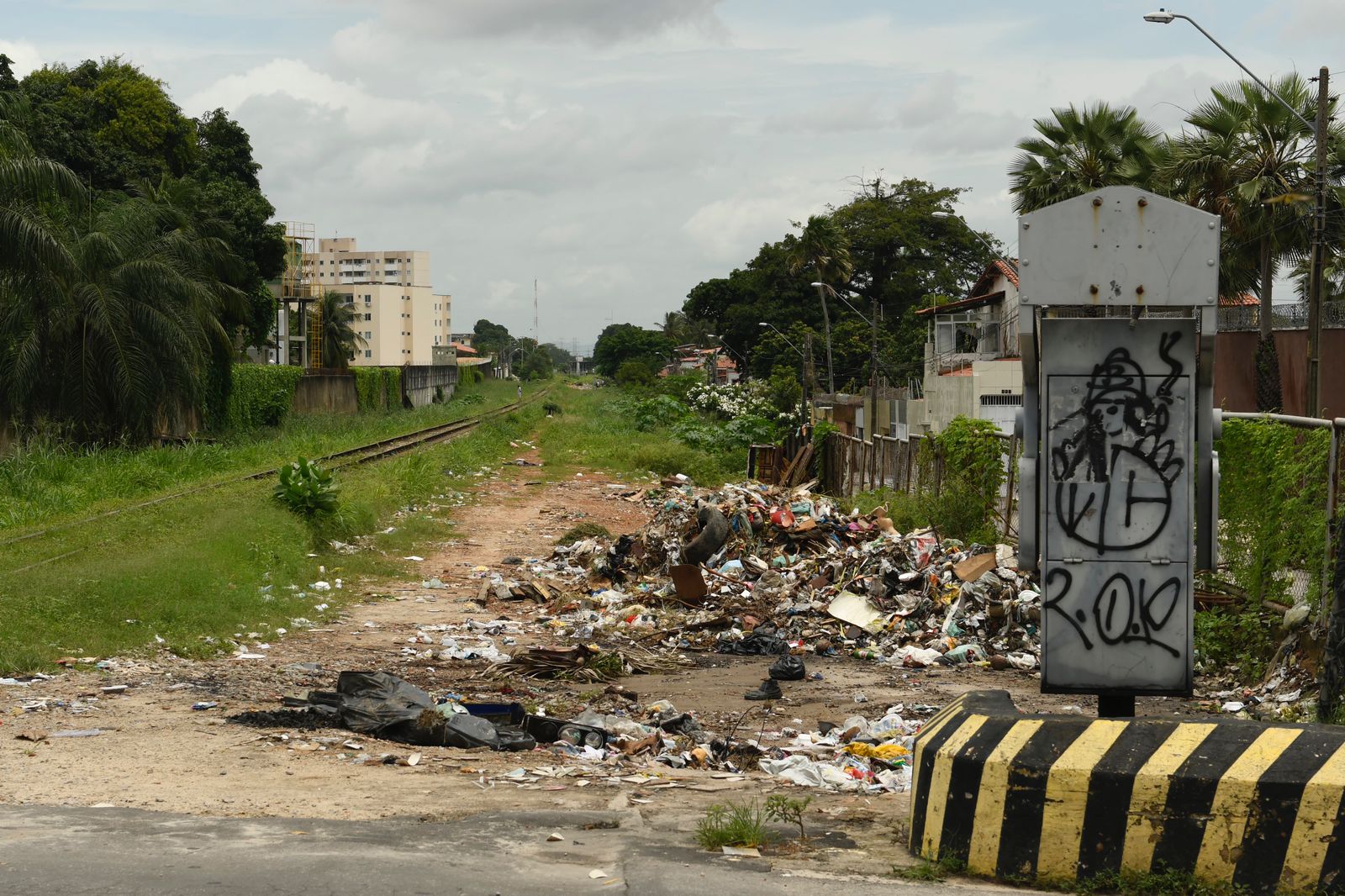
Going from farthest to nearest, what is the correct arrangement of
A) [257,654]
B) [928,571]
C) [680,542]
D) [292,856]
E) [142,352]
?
[142,352], [680,542], [928,571], [257,654], [292,856]

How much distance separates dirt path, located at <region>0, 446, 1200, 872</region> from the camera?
20.0 ft

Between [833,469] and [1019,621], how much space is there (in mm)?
15406

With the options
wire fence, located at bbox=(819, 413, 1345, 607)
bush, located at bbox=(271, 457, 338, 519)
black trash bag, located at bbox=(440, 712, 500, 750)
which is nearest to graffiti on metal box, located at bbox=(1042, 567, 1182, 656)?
wire fence, located at bbox=(819, 413, 1345, 607)

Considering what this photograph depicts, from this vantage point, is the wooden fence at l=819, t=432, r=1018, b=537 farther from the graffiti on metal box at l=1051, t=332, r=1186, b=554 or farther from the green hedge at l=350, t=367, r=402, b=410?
the green hedge at l=350, t=367, r=402, b=410

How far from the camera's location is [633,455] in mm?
35844

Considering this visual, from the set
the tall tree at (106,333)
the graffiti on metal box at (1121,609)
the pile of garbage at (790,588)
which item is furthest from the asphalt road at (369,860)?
the tall tree at (106,333)

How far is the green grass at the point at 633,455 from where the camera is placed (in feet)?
108

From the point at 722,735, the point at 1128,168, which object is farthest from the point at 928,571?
the point at 1128,168

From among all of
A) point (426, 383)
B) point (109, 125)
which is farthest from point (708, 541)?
point (426, 383)

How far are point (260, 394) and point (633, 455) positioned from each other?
1381 cm

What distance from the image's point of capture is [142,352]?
2906cm

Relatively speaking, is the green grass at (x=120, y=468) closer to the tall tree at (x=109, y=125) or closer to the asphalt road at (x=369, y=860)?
the asphalt road at (x=369, y=860)

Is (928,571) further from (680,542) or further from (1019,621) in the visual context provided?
(680,542)

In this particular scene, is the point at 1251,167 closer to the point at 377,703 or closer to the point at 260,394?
the point at 377,703
